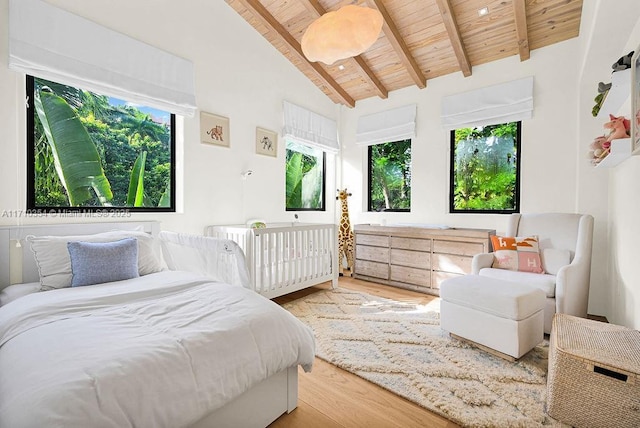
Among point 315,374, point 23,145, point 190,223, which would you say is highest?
point 23,145

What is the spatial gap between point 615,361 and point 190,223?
3066mm

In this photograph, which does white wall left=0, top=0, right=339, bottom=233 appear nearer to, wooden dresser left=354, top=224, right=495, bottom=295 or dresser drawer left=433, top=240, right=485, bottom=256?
wooden dresser left=354, top=224, right=495, bottom=295

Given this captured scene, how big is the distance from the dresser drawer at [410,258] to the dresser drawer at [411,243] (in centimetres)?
5

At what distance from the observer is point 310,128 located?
4.22 metres

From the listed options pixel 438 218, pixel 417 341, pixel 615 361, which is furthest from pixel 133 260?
pixel 438 218

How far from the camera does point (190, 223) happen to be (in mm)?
2977

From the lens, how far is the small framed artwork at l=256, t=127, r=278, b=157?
3.61m

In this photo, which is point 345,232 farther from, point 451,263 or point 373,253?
point 451,263

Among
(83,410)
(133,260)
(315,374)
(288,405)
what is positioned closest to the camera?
(83,410)

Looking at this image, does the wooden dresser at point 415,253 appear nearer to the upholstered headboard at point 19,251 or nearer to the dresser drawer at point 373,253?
the dresser drawer at point 373,253

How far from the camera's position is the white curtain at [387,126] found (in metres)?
4.02

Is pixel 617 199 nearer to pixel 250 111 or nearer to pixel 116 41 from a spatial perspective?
pixel 250 111

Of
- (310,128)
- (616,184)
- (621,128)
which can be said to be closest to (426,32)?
(310,128)

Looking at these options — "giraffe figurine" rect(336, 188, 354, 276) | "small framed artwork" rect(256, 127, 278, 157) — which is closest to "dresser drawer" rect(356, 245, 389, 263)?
"giraffe figurine" rect(336, 188, 354, 276)
